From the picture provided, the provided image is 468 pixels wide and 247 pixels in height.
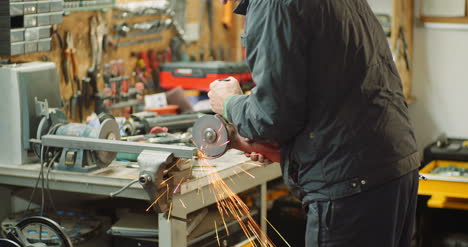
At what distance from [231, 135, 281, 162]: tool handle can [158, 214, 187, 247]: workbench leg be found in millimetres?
603

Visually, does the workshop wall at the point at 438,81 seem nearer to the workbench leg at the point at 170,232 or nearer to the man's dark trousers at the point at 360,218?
the workbench leg at the point at 170,232

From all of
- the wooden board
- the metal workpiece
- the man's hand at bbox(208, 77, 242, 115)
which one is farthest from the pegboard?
the man's hand at bbox(208, 77, 242, 115)

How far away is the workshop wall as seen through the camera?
445 cm

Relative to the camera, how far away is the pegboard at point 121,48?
12.4ft

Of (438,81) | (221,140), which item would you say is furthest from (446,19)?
(221,140)

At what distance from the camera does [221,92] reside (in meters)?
2.31

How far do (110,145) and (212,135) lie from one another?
2.00 feet

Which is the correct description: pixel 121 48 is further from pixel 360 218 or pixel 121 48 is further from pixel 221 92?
pixel 360 218

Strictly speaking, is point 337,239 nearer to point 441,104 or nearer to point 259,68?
point 259,68

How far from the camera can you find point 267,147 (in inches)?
91.7

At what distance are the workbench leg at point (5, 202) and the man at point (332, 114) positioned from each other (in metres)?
1.60

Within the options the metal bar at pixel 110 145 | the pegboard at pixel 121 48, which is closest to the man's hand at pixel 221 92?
the metal bar at pixel 110 145

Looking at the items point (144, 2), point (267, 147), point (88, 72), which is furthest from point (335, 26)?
point (144, 2)

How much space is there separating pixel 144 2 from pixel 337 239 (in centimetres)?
262
